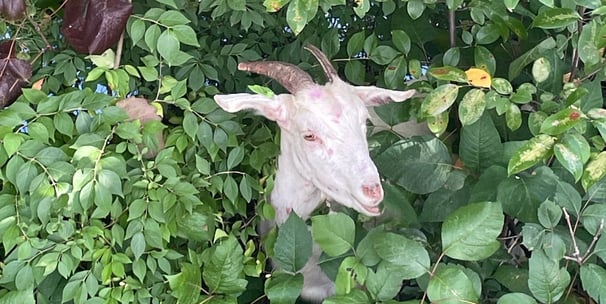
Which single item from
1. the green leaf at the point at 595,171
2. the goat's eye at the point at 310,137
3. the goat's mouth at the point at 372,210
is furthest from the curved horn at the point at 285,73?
Result: the green leaf at the point at 595,171

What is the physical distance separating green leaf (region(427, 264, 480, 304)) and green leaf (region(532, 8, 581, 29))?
454 mm

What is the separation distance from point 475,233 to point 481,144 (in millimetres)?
282

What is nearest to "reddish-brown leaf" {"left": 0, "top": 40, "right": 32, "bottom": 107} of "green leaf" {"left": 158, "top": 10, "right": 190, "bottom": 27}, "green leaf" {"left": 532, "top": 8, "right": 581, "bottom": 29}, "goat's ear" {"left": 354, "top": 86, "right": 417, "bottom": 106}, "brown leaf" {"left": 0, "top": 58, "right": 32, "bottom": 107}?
"brown leaf" {"left": 0, "top": 58, "right": 32, "bottom": 107}

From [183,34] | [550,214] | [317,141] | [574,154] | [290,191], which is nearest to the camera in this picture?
[574,154]

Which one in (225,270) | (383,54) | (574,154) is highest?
(574,154)

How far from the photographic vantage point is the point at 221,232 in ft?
4.42

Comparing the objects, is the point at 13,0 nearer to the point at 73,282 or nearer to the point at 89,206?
the point at 89,206

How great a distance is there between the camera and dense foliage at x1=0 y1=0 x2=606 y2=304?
1.10 m

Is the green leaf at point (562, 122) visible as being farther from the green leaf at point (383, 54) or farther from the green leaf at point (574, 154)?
the green leaf at point (383, 54)

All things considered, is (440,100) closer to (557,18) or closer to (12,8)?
(557,18)

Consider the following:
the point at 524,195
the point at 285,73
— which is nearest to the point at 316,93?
the point at 285,73

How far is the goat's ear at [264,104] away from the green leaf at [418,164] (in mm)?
263

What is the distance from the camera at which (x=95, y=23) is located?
4.28ft

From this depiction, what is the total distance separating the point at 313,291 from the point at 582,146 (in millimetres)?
801
